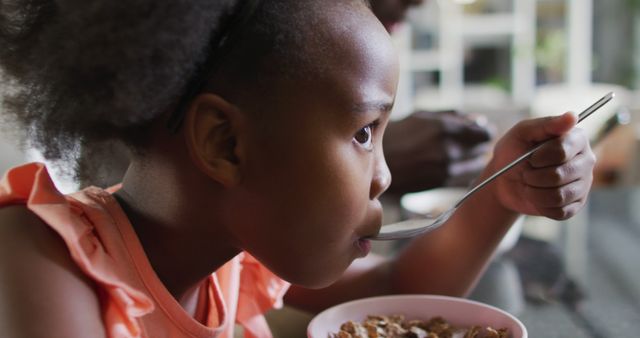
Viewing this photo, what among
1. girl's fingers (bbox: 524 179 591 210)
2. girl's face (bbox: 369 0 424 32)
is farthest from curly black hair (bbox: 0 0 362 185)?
girl's face (bbox: 369 0 424 32)

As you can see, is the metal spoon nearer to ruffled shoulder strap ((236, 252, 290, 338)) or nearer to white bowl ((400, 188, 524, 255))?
ruffled shoulder strap ((236, 252, 290, 338))

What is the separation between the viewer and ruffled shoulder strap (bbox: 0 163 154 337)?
0.48m

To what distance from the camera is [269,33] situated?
471 millimetres

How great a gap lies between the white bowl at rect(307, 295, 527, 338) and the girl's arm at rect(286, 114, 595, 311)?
0.10m

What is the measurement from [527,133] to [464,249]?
6.6 inches

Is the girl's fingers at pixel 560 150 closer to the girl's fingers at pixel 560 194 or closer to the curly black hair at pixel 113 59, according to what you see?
the girl's fingers at pixel 560 194

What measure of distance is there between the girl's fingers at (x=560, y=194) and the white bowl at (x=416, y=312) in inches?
4.1

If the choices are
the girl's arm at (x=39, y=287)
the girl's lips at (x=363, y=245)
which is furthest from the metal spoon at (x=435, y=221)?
the girl's arm at (x=39, y=287)

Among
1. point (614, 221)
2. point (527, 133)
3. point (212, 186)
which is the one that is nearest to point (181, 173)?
point (212, 186)

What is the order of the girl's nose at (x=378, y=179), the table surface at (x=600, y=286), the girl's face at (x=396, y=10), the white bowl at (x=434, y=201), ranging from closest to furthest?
1. the girl's nose at (x=378, y=179)
2. the table surface at (x=600, y=286)
3. the white bowl at (x=434, y=201)
4. the girl's face at (x=396, y=10)

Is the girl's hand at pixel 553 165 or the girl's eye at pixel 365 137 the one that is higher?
the girl's eye at pixel 365 137

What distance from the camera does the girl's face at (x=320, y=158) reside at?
1.59 feet

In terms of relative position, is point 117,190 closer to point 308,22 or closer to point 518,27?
point 308,22

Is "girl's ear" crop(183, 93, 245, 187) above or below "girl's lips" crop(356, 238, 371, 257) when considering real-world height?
above
